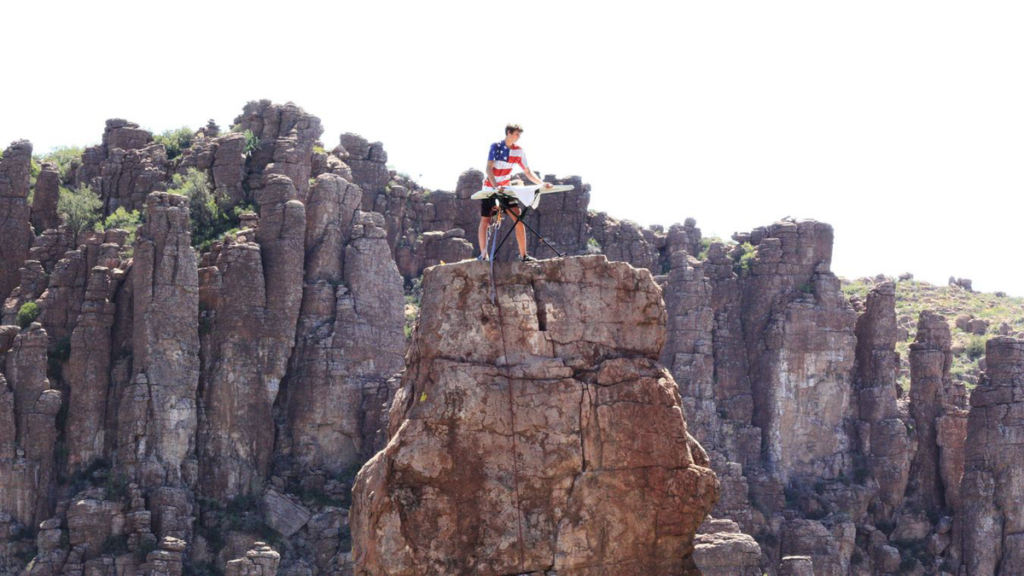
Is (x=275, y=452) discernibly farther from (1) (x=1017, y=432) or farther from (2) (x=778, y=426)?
(1) (x=1017, y=432)

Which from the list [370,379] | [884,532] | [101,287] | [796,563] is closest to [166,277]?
[101,287]

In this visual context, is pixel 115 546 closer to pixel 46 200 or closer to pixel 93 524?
pixel 93 524

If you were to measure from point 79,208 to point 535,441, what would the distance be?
1973 inches

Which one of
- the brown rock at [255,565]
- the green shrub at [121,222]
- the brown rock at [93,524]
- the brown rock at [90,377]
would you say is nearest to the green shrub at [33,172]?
the green shrub at [121,222]

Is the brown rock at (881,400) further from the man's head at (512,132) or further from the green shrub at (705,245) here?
the man's head at (512,132)

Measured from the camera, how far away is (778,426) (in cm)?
8575

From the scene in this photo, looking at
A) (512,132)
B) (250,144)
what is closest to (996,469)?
(250,144)

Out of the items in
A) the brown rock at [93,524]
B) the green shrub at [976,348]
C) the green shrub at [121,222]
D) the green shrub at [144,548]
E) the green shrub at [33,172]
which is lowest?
the green shrub at [144,548]

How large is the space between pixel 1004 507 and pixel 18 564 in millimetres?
36941

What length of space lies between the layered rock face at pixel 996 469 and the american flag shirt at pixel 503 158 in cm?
5117

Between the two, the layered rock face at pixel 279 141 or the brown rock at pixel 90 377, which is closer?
the brown rock at pixel 90 377

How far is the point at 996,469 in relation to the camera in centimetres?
8212

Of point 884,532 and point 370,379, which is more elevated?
point 370,379

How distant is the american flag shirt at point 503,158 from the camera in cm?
3384
